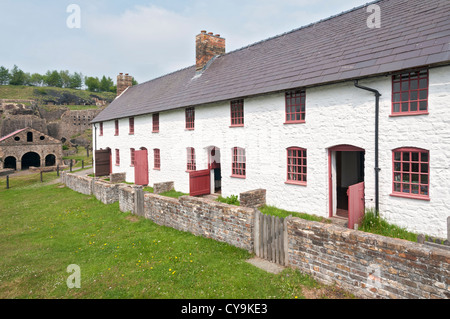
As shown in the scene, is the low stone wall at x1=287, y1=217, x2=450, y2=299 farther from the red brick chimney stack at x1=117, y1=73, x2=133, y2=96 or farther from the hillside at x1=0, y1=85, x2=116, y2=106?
the hillside at x1=0, y1=85, x2=116, y2=106

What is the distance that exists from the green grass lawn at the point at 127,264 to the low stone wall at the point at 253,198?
3.11 metres

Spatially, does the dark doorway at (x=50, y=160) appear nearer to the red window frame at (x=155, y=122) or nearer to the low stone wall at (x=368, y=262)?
the red window frame at (x=155, y=122)

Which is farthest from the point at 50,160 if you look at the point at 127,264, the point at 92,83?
the point at 92,83

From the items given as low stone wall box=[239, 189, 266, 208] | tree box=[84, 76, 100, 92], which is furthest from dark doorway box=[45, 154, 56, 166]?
tree box=[84, 76, 100, 92]

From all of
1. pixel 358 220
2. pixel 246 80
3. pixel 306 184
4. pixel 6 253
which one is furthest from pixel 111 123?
pixel 358 220

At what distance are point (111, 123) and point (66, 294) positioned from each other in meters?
22.1

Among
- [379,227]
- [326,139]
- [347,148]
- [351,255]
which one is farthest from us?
[326,139]

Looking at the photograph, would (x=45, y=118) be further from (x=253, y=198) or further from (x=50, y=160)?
(x=253, y=198)

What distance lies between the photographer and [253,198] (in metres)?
12.1

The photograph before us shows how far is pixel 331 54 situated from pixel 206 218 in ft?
28.5

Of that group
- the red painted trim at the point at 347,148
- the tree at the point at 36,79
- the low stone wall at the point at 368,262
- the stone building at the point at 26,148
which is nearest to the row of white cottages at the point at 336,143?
the red painted trim at the point at 347,148

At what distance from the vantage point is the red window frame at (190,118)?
16859 mm

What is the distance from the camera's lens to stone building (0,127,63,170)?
3534cm
